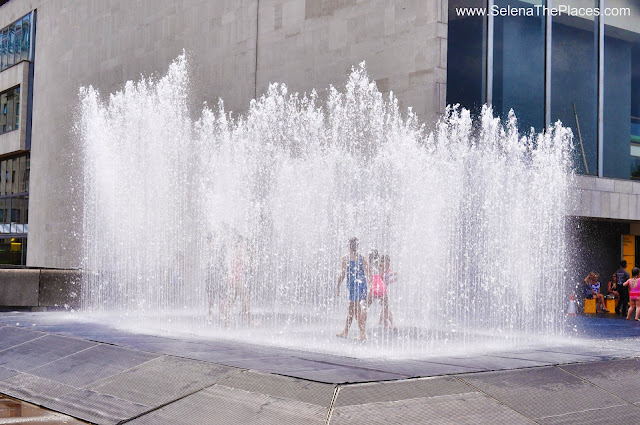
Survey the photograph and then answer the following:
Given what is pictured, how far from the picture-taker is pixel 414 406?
247 inches

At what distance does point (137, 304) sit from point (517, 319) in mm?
8276

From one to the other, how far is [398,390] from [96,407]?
2799 millimetres

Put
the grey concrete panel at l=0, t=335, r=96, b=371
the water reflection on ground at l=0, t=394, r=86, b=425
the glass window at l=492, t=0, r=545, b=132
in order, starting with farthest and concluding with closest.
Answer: the glass window at l=492, t=0, r=545, b=132, the grey concrete panel at l=0, t=335, r=96, b=371, the water reflection on ground at l=0, t=394, r=86, b=425

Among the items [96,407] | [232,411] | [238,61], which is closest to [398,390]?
[232,411]

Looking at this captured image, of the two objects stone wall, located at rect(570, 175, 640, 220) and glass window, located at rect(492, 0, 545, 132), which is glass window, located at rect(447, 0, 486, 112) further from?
stone wall, located at rect(570, 175, 640, 220)

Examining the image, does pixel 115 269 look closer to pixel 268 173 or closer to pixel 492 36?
pixel 268 173

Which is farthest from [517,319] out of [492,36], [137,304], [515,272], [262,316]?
[137,304]

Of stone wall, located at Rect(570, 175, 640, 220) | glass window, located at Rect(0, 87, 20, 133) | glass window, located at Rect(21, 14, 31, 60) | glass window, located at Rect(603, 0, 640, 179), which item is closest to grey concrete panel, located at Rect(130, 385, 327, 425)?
stone wall, located at Rect(570, 175, 640, 220)

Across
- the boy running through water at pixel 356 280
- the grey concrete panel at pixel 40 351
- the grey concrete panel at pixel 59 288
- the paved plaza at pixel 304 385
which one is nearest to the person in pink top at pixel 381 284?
the boy running through water at pixel 356 280

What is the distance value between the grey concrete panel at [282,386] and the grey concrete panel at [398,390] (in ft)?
0.46

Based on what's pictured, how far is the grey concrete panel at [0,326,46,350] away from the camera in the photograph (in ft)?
33.8

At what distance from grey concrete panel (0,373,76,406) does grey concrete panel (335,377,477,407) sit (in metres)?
3.10

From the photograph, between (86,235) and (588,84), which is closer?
(588,84)

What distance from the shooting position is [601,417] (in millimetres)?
6805
